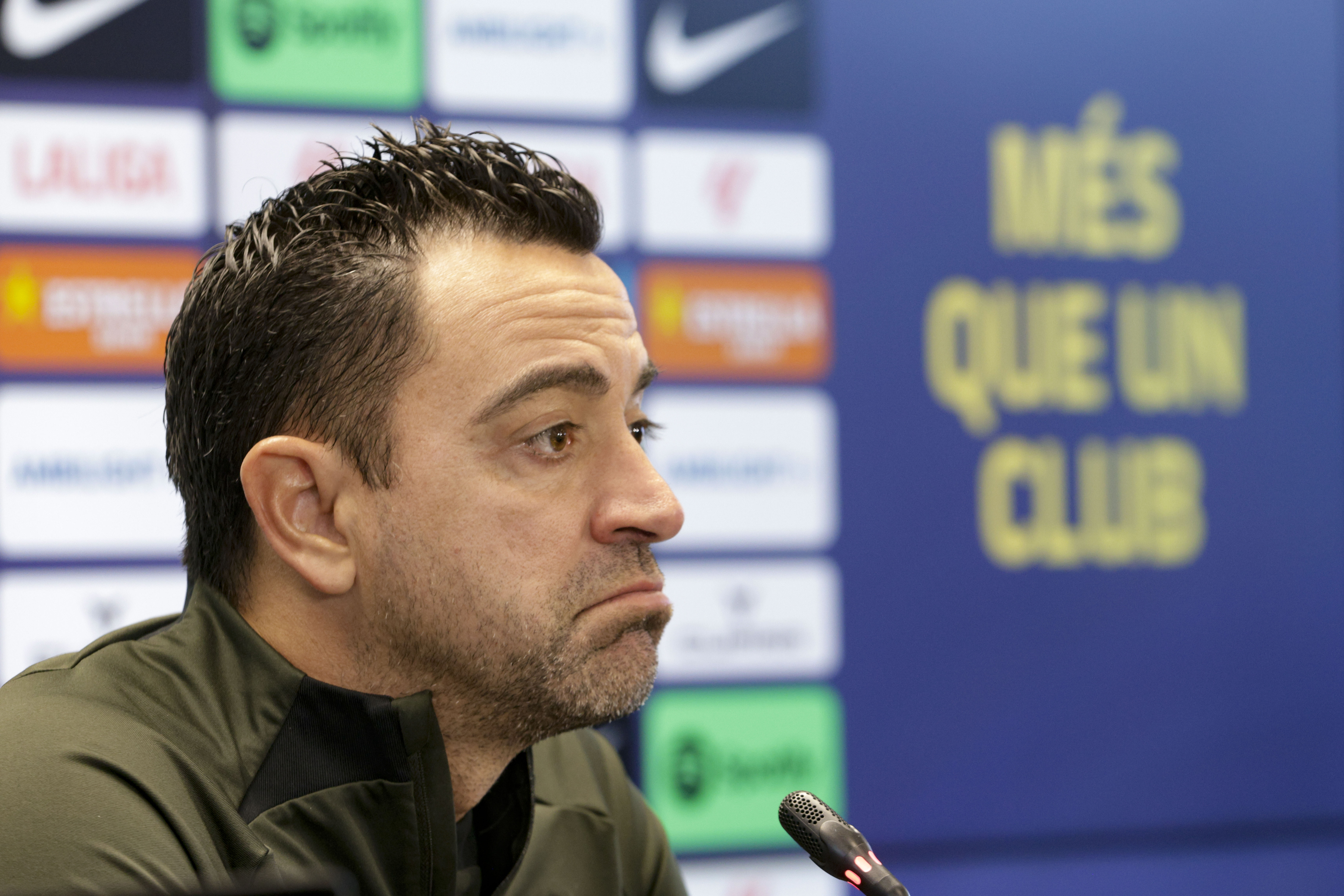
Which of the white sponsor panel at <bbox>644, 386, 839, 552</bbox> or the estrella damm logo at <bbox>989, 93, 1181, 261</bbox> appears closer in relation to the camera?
the white sponsor panel at <bbox>644, 386, 839, 552</bbox>

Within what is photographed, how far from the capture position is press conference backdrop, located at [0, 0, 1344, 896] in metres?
1.93

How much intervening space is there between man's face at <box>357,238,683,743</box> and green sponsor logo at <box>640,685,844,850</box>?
115 cm

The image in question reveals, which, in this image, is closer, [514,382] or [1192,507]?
[514,382]

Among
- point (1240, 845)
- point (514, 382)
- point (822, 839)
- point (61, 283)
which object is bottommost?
point (1240, 845)

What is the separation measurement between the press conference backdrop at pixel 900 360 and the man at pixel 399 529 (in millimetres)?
→ 980

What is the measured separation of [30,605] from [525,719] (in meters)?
1.16

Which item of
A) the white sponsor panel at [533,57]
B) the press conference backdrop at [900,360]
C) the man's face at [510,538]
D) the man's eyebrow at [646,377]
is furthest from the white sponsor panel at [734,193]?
the man's face at [510,538]

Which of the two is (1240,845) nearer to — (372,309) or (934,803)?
(934,803)

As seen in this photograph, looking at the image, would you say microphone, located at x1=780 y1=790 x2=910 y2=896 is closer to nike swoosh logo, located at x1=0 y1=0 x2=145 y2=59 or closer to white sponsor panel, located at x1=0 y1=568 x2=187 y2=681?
white sponsor panel, located at x1=0 y1=568 x2=187 y2=681

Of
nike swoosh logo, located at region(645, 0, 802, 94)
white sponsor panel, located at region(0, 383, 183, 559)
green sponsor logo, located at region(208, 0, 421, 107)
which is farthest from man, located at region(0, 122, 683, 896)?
nike swoosh logo, located at region(645, 0, 802, 94)

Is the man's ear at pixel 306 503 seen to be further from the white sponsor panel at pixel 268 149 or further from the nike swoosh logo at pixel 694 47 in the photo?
the nike swoosh logo at pixel 694 47


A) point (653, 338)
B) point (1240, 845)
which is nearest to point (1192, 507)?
point (1240, 845)

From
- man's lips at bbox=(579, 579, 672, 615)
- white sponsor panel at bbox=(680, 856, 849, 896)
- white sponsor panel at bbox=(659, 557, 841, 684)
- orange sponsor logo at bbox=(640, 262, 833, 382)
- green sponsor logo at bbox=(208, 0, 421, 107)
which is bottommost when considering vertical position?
white sponsor panel at bbox=(680, 856, 849, 896)

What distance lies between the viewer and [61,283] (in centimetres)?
190
